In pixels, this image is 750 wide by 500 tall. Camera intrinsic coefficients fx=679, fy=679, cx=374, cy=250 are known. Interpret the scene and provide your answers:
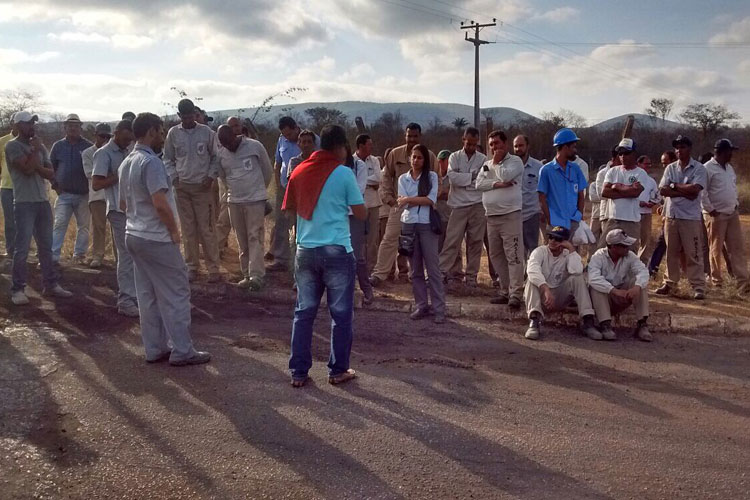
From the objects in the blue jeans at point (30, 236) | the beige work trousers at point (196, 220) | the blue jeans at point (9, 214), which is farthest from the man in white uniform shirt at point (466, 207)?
the blue jeans at point (9, 214)

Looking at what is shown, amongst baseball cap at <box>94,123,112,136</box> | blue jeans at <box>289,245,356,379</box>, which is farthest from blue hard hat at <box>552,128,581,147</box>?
baseball cap at <box>94,123,112,136</box>

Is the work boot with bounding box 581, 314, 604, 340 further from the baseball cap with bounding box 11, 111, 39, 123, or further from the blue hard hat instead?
the baseball cap with bounding box 11, 111, 39, 123

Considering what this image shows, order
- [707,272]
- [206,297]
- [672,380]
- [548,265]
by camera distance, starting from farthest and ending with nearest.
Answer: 1. [707,272]
2. [206,297]
3. [548,265]
4. [672,380]

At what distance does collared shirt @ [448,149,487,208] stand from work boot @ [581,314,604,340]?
2.21m

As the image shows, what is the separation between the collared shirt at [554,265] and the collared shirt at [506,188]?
740 mm

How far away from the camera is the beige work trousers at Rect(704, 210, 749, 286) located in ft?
29.2

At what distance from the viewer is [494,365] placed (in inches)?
231

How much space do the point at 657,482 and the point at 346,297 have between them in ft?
7.87

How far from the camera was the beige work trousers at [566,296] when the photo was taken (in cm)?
684

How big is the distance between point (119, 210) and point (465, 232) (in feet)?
13.8

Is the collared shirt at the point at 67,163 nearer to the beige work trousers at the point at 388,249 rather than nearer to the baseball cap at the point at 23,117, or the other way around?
the baseball cap at the point at 23,117

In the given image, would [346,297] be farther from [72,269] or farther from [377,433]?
[72,269]

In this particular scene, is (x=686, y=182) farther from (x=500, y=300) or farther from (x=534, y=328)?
(x=534, y=328)

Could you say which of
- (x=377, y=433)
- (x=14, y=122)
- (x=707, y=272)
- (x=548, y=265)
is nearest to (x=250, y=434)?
(x=377, y=433)
